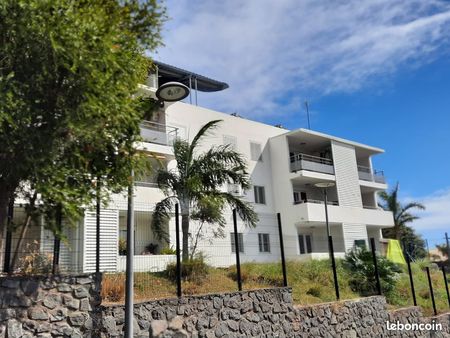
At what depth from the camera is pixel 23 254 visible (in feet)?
27.3

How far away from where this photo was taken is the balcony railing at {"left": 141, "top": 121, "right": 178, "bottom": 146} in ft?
79.4

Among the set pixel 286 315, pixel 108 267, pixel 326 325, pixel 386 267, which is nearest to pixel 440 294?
pixel 386 267

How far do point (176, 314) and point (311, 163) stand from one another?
81.8ft

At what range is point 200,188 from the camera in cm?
1412

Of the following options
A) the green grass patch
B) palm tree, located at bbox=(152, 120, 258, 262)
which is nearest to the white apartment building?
the green grass patch

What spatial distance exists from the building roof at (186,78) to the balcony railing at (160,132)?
15.0 ft

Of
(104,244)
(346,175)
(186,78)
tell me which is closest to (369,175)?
(346,175)

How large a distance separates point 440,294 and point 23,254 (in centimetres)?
2125

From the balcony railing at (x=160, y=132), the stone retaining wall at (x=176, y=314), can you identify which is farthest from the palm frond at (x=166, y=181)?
the balcony railing at (x=160, y=132)

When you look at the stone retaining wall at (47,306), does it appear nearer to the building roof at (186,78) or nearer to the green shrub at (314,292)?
the green shrub at (314,292)

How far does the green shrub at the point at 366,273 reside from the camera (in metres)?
17.0

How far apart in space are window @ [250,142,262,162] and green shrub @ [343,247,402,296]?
13.8 meters

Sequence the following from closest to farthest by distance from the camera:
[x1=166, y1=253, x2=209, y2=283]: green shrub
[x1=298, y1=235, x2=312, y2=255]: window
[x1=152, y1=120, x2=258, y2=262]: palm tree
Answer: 1. [x1=166, y1=253, x2=209, y2=283]: green shrub
2. [x1=152, y1=120, x2=258, y2=262]: palm tree
3. [x1=298, y1=235, x2=312, y2=255]: window

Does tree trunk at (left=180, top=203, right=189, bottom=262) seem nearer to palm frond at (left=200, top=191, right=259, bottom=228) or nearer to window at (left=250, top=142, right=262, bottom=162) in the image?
palm frond at (left=200, top=191, right=259, bottom=228)
